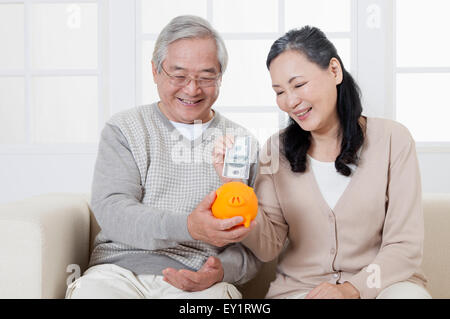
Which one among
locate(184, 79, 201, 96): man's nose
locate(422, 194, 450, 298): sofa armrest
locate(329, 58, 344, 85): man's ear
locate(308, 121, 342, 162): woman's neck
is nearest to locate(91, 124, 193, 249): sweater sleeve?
locate(184, 79, 201, 96): man's nose

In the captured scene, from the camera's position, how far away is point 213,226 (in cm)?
114

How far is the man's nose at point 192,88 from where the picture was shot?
4.68ft

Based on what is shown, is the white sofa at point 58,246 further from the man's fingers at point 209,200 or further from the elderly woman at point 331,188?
the man's fingers at point 209,200

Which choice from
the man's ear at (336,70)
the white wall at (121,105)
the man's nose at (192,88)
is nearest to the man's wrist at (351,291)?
the man's ear at (336,70)

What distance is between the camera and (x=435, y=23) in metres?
2.55

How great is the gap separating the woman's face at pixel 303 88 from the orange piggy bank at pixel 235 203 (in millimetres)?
315

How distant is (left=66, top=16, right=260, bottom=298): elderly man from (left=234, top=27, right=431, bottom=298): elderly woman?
4.8 inches

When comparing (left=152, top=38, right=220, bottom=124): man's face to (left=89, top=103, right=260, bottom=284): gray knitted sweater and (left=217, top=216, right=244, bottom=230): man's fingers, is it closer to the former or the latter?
(left=89, top=103, right=260, bottom=284): gray knitted sweater

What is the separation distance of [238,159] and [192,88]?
0.88 ft

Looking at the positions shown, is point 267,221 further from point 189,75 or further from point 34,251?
point 34,251

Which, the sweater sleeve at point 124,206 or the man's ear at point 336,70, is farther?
the man's ear at point 336,70

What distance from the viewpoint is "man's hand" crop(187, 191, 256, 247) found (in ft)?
3.67
